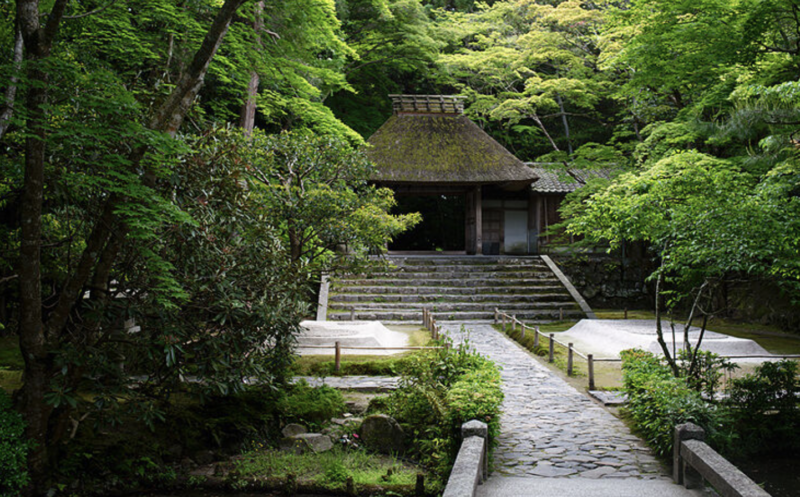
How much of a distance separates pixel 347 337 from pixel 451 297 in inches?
251

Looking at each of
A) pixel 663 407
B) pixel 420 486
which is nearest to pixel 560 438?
pixel 663 407

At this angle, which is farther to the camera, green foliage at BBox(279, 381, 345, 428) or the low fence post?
green foliage at BBox(279, 381, 345, 428)

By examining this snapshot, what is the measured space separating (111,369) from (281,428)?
2.30 metres

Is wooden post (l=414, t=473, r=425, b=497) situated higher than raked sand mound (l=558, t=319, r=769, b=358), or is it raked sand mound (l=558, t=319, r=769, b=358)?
raked sand mound (l=558, t=319, r=769, b=358)

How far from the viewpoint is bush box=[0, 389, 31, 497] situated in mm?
5215

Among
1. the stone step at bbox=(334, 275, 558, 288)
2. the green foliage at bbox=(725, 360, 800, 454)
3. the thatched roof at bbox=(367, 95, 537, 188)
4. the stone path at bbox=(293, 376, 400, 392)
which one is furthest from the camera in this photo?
the thatched roof at bbox=(367, 95, 537, 188)

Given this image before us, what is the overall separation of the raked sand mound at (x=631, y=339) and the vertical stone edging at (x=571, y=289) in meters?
1.67

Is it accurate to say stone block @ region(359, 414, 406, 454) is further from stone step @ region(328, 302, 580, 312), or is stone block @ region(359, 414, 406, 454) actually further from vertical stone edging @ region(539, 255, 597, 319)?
vertical stone edging @ region(539, 255, 597, 319)

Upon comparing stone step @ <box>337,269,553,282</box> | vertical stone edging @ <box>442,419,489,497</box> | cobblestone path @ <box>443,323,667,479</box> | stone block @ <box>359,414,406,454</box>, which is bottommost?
stone block @ <box>359,414,406,454</box>

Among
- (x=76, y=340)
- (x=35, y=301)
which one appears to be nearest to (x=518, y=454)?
(x=76, y=340)

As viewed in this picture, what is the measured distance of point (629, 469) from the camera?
5395 mm

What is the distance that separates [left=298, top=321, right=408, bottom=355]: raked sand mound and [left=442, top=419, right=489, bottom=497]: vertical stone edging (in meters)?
4.84

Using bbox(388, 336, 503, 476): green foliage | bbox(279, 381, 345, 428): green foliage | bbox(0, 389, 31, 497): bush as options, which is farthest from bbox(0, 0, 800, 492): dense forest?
bbox(388, 336, 503, 476): green foliage

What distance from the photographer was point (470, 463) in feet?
15.3
